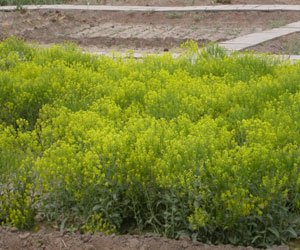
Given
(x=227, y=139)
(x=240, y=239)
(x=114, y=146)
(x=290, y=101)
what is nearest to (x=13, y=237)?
(x=114, y=146)

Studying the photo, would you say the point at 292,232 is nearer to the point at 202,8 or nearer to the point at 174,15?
the point at 174,15

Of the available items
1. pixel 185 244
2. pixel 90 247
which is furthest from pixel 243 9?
pixel 90 247

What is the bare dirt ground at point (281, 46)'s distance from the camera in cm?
871

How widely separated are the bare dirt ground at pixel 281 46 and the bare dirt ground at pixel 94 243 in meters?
5.87

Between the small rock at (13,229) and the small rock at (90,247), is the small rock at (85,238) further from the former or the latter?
the small rock at (13,229)

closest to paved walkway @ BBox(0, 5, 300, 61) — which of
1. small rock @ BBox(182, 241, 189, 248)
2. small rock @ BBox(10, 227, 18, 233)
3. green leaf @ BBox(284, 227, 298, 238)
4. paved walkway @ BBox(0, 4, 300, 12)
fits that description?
paved walkway @ BBox(0, 4, 300, 12)

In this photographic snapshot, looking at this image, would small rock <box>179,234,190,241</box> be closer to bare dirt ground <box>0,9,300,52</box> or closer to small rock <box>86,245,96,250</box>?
small rock <box>86,245,96,250</box>

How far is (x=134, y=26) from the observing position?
12.7m

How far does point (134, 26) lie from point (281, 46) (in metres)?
4.58

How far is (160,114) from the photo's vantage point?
524 centimetres

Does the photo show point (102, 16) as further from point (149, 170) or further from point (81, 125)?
point (149, 170)

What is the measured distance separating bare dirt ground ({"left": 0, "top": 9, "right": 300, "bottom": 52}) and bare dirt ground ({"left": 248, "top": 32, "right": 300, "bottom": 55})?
1.28 m

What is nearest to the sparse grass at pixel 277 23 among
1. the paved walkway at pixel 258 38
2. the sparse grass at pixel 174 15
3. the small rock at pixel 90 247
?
the paved walkway at pixel 258 38

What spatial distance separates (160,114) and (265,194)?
191 cm
